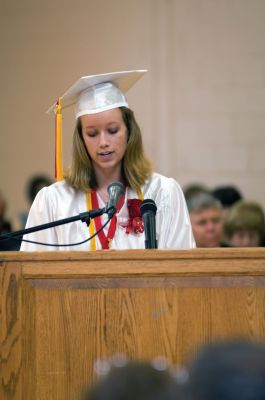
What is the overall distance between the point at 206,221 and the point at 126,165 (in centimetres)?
192

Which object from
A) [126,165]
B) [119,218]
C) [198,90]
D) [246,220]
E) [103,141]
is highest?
[198,90]

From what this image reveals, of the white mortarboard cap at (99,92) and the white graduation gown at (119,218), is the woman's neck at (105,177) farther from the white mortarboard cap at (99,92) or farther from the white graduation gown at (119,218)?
the white mortarboard cap at (99,92)

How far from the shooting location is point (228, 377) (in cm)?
117

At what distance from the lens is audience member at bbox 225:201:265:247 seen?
606cm

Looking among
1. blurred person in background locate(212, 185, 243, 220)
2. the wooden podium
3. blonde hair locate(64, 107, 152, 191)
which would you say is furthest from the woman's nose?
blurred person in background locate(212, 185, 243, 220)

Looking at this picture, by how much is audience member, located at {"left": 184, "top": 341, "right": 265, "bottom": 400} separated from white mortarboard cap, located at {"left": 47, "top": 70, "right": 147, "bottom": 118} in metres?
3.13

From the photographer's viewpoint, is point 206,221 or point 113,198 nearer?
point 113,198

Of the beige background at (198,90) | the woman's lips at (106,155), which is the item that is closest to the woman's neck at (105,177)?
the woman's lips at (106,155)

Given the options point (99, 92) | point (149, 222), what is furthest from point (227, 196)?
point (149, 222)

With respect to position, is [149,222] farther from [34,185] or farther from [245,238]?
[34,185]

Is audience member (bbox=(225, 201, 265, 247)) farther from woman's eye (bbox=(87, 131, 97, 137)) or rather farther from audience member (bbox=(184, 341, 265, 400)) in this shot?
A: audience member (bbox=(184, 341, 265, 400))

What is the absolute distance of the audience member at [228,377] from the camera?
116cm

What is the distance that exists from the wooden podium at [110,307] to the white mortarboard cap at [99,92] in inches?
49.5

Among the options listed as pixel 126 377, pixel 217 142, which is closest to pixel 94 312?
pixel 126 377
